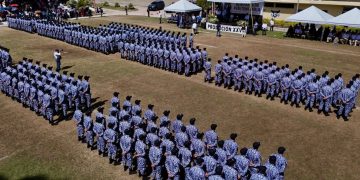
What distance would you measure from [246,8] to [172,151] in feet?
94.4

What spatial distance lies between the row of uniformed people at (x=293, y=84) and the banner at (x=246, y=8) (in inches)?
687

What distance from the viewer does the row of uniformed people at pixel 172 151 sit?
9.85 metres

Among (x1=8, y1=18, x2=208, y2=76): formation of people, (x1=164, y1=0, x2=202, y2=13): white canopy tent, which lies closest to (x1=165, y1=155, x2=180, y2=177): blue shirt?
(x1=8, y1=18, x2=208, y2=76): formation of people

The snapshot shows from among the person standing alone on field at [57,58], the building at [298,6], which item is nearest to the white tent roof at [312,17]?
the building at [298,6]

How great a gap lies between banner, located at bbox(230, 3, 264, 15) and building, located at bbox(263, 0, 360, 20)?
6495 mm

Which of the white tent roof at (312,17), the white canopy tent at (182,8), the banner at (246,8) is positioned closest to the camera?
the white tent roof at (312,17)

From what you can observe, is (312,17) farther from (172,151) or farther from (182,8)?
(172,151)

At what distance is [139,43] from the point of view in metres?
25.7

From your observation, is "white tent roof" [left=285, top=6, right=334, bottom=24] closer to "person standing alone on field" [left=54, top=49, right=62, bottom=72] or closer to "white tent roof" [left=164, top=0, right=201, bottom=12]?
"white tent roof" [left=164, top=0, right=201, bottom=12]

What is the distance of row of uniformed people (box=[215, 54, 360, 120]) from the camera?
16109 mm

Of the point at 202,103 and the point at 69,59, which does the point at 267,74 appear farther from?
the point at 69,59

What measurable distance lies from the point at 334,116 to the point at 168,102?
7812 millimetres

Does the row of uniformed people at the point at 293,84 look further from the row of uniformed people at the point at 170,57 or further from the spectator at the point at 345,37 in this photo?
the spectator at the point at 345,37

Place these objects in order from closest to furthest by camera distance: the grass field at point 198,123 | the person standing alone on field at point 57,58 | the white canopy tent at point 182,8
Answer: the grass field at point 198,123 → the person standing alone on field at point 57,58 → the white canopy tent at point 182,8
